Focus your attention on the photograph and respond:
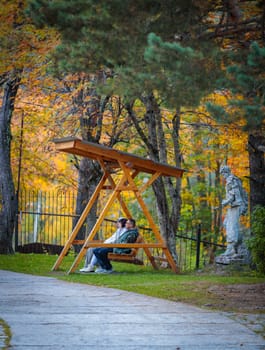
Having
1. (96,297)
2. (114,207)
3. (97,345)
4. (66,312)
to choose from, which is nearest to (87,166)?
(96,297)

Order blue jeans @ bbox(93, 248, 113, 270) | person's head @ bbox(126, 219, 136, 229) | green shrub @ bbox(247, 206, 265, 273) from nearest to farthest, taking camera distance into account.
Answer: green shrub @ bbox(247, 206, 265, 273) → blue jeans @ bbox(93, 248, 113, 270) → person's head @ bbox(126, 219, 136, 229)

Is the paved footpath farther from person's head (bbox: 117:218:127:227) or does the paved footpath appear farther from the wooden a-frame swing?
person's head (bbox: 117:218:127:227)

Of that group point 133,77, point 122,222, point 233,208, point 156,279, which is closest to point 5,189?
point 122,222

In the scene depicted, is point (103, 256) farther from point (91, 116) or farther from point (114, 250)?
point (91, 116)

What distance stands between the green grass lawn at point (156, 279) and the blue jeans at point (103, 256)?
1.01 feet

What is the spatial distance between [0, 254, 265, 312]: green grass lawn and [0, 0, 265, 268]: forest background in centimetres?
175

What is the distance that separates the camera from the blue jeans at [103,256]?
607 inches

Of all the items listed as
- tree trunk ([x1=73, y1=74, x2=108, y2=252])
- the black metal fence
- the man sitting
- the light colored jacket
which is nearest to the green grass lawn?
the man sitting

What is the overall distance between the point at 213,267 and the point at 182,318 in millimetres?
8087

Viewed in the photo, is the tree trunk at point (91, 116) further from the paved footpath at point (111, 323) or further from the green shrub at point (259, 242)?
the paved footpath at point (111, 323)

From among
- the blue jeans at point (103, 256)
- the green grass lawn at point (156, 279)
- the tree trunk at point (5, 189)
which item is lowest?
the green grass lawn at point (156, 279)

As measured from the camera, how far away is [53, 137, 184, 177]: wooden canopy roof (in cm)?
1438

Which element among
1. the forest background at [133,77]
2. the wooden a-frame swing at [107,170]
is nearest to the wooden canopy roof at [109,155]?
the wooden a-frame swing at [107,170]

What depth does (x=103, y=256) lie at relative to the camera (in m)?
15.5
